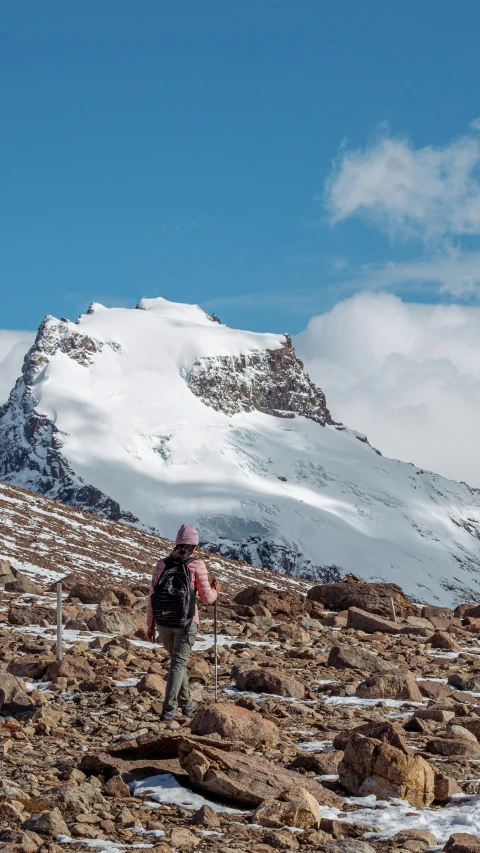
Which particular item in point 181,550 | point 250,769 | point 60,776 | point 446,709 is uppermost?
point 181,550

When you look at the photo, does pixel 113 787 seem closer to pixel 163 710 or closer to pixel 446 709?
pixel 163 710

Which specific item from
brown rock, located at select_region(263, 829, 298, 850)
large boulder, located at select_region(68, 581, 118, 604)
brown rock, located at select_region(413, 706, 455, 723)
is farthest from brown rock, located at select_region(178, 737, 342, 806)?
large boulder, located at select_region(68, 581, 118, 604)

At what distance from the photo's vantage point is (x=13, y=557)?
4006cm

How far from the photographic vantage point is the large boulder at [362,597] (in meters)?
26.6

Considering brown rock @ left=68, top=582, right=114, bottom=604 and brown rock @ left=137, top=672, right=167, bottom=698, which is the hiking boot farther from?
brown rock @ left=68, top=582, right=114, bottom=604

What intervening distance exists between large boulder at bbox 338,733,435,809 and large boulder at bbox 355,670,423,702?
14.7ft

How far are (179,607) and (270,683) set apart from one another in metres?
2.40

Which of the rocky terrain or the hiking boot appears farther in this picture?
the hiking boot

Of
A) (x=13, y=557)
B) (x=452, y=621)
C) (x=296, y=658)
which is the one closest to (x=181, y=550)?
(x=296, y=658)

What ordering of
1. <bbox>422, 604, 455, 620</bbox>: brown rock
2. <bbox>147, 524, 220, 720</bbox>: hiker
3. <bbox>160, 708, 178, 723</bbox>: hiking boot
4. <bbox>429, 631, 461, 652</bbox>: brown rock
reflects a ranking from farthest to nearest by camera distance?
<bbox>422, 604, 455, 620</bbox>: brown rock
<bbox>429, 631, 461, 652</bbox>: brown rock
<bbox>147, 524, 220, 720</bbox>: hiker
<bbox>160, 708, 178, 723</bbox>: hiking boot

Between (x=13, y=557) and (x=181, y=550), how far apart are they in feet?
101

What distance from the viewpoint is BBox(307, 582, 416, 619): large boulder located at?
1046 inches

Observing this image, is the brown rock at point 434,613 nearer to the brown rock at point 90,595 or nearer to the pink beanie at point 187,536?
the brown rock at point 90,595

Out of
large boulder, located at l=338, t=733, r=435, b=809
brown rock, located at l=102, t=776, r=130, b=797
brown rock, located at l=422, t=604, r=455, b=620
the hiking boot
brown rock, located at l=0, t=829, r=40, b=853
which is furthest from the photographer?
brown rock, located at l=422, t=604, r=455, b=620
